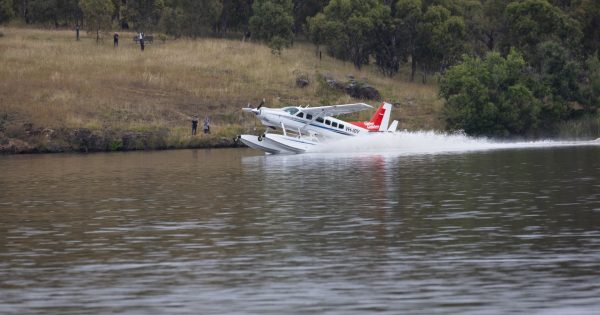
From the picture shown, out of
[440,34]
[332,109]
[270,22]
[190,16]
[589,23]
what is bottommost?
[332,109]

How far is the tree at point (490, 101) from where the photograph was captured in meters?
62.9

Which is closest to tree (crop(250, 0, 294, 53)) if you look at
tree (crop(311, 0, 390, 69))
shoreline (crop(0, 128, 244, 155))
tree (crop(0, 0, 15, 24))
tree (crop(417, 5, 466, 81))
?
tree (crop(311, 0, 390, 69))

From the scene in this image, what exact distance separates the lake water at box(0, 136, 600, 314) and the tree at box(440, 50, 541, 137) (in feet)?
88.0

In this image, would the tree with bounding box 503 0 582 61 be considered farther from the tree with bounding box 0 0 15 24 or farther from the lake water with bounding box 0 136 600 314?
the tree with bounding box 0 0 15 24

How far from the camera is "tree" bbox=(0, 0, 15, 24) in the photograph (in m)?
84.0

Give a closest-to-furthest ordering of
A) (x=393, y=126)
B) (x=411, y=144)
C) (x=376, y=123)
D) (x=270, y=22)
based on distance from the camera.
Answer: (x=376, y=123) → (x=393, y=126) → (x=411, y=144) → (x=270, y=22)

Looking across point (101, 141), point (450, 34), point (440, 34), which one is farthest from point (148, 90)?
point (450, 34)

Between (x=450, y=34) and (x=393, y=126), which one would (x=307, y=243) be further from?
(x=450, y=34)

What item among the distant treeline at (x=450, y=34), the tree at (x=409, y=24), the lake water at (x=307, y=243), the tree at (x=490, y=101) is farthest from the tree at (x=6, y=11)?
the lake water at (x=307, y=243)

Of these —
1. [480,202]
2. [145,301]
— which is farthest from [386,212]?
[145,301]

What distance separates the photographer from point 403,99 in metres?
72.8

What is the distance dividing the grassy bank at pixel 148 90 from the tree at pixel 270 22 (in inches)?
74.1

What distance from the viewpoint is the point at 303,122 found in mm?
49812

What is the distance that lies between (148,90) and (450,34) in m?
25.8
